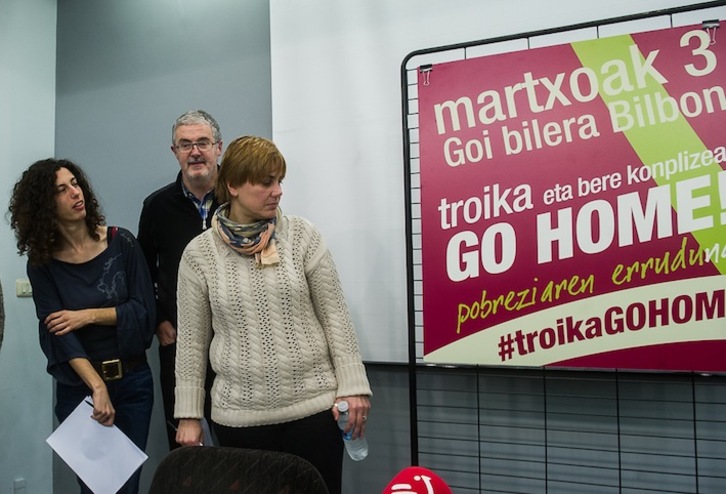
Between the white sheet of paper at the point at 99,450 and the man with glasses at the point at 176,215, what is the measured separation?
0.77 ft

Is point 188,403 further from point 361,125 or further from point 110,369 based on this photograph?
point 361,125

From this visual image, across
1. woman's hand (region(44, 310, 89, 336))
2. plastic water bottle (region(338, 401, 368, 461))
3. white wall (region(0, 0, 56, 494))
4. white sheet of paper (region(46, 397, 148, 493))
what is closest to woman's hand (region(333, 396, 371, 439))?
plastic water bottle (region(338, 401, 368, 461))

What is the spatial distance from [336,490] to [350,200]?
0.93 metres

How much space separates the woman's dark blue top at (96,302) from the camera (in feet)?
5.42

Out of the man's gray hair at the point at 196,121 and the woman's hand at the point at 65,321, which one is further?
the man's gray hair at the point at 196,121

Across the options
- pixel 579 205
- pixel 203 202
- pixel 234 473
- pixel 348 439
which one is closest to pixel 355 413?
pixel 348 439

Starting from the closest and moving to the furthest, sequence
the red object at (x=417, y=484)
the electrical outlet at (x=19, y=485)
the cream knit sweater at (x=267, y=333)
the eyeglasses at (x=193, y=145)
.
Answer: the red object at (x=417, y=484) < the cream knit sweater at (x=267, y=333) < the eyeglasses at (x=193, y=145) < the electrical outlet at (x=19, y=485)

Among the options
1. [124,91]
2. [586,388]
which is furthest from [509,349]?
[124,91]

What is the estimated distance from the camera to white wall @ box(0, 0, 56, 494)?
90.6 inches

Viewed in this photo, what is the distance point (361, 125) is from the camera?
1858mm

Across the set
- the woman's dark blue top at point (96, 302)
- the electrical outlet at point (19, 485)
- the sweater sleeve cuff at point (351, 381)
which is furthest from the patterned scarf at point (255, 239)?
the electrical outlet at point (19, 485)

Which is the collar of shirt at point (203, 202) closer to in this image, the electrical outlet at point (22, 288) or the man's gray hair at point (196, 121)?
the man's gray hair at point (196, 121)

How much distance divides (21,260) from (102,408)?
115 cm

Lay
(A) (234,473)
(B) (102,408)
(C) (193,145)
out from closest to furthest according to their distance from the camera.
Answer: (A) (234,473), (B) (102,408), (C) (193,145)
